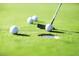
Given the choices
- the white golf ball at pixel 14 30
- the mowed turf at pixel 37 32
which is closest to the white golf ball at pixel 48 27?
the mowed turf at pixel 37 32

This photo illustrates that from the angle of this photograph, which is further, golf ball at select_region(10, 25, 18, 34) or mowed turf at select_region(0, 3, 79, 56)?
golf ball at select_region(10, 25, 18, 34)

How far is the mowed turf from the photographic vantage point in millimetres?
2830

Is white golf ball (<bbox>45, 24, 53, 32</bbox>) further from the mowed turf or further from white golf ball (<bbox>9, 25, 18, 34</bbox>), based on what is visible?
white golf ball (<bbox>9, 25, 18, 34</bbox>)

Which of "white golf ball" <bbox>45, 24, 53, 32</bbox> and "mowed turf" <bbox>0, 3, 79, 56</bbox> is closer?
"mowed turf" <bbox>0, 3, 79, 56</bbox>

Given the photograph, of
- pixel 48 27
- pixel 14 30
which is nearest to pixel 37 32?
pixel 48 27

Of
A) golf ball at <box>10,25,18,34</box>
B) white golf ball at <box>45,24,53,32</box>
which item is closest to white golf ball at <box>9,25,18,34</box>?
golf ball at <box>10,25,18,34</box>

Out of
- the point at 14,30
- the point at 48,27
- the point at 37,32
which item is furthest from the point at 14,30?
the point at 48,27

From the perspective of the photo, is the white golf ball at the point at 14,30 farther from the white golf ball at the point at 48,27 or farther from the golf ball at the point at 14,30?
the white golf ball at the point at 48,27

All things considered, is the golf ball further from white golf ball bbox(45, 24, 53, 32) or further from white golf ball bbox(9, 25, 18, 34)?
white golf ball bbox(45, 24, 53, 32)

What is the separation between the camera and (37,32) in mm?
3168

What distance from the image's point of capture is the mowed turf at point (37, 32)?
2.83 meters

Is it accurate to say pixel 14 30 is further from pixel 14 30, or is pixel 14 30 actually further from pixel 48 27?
pixel 48 27

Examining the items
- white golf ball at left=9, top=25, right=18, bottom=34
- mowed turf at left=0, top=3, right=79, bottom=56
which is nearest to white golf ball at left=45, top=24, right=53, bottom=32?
mowed turf at left=0, top=3, right=79, bottom=56

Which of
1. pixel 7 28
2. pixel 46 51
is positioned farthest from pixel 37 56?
pixel 7 28
